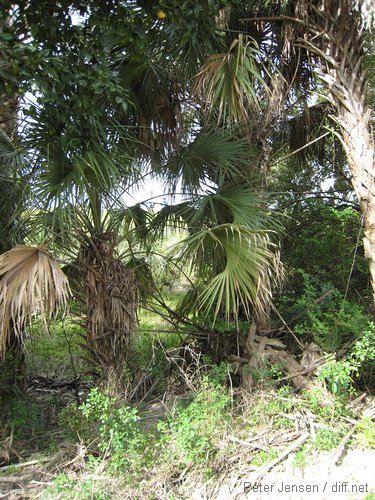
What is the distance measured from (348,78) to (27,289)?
3647 millimetres

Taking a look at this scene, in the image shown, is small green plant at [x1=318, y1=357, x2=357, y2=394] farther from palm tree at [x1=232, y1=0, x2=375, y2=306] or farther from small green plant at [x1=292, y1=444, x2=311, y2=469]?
palm tree at [x1=232, y1=0, x2=375, y2=306]

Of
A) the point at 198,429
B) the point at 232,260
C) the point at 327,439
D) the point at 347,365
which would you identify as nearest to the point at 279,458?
the point at 327,439

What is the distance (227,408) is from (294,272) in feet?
8.99

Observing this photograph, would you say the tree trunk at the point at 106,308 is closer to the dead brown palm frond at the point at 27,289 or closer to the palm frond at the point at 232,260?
the palm frond at the point at 232,260

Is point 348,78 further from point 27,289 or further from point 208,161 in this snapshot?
point 27,289

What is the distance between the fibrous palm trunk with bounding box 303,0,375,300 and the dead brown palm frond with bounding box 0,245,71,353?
111 inches

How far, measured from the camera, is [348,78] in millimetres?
5156

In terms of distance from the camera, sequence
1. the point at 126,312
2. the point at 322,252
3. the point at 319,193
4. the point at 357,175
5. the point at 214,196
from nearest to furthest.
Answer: the point at 357,175 < the point at 126,312 < the point at 214,196 < the point at 322,252 < the point at 319,193

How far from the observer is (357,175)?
489 cm

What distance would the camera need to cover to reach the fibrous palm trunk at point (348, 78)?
191 inches

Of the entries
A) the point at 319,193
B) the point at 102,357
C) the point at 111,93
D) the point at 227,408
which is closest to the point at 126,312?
the point at 102,357

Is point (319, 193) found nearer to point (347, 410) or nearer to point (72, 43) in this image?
point (347, 410)

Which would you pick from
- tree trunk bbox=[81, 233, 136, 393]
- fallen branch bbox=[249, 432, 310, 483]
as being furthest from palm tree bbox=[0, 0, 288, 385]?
fallen branch bbox=[249, 432, 310, 483]

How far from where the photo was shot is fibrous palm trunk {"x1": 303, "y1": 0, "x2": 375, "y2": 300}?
4.86 meters
